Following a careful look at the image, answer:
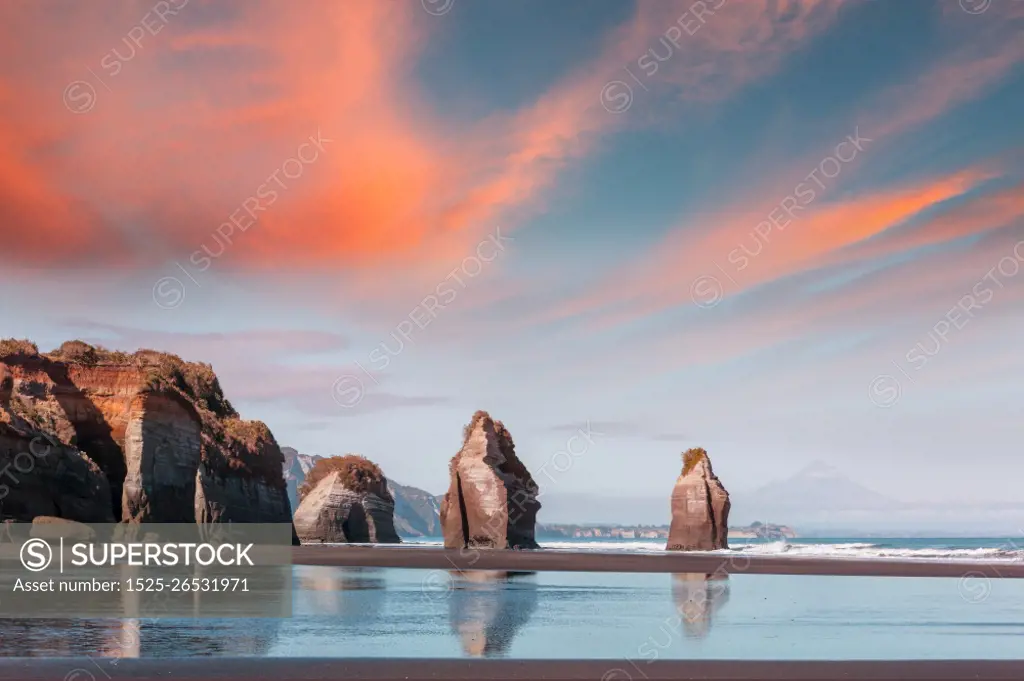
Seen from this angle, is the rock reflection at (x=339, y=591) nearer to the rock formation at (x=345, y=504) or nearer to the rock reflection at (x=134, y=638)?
the rock reflection at (x=134, y=638)

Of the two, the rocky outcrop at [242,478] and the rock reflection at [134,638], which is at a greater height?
the rocky outcrop at [242,478]

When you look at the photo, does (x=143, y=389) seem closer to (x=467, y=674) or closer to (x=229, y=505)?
(x=229, y=505)

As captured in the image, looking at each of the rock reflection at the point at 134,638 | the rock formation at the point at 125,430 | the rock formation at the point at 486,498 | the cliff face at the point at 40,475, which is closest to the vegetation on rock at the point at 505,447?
the rock formation at the point at 486,498

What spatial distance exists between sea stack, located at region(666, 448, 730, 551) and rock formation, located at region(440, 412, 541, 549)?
1325cm

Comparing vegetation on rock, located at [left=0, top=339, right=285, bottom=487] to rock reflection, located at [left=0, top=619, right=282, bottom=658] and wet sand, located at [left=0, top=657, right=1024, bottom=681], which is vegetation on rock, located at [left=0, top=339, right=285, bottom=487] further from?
wet sand, located at [left=0, top=657, right=1024, bottom=681]

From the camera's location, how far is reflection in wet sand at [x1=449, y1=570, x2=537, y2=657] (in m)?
14.5

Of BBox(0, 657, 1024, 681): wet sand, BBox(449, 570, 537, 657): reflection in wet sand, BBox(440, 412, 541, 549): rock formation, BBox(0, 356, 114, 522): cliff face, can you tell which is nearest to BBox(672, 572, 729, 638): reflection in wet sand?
BBox(449, 570, 537, 657): reflection in wet sand

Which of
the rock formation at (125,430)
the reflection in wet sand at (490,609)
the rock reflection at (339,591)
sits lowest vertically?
the reflection in wet sand at (490,609)

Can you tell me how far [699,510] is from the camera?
76.1 m

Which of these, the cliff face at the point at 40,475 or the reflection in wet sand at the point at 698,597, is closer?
the reflection in wet sand at the point at 698,597

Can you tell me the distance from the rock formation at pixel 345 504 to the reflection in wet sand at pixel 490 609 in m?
53.2

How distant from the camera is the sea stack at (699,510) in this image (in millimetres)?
75606

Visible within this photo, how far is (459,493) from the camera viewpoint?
78.2m

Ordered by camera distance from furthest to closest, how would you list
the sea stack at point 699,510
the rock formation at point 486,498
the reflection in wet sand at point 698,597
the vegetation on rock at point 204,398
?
the sea stack at point 699,510 < the rock formation at point 486,498 < the vegetation on rock at point 204,398 < the reflection in wet sand at point 698,597
